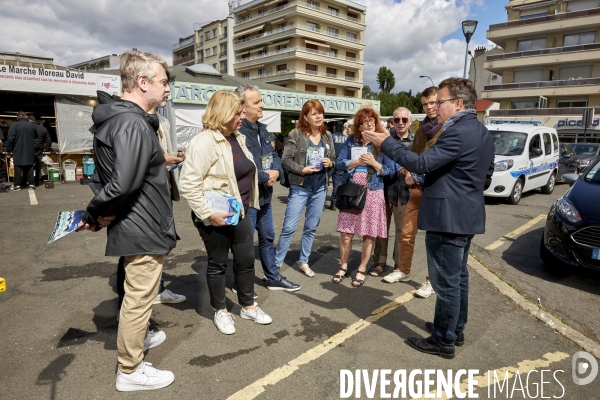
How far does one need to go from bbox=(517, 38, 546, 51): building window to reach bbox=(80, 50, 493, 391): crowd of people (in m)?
46.5

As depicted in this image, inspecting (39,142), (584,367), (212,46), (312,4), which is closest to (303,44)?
(312,4)

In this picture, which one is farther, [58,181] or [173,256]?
[58,181]

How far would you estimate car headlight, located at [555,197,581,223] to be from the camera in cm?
464

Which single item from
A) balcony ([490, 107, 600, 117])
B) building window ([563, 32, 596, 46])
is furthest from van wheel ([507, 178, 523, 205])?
building window ([563, 32, 596, 46])

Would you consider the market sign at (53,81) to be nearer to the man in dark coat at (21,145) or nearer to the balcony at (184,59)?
the man in dark coat at (21,145)

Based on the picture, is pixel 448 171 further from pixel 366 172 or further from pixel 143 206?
pixel 143 206

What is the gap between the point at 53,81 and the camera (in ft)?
39.8

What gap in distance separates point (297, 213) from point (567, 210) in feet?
10.5

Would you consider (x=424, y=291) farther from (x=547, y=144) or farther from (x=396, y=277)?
(x=547, y=144)

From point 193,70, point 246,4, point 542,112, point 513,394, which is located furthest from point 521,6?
point 513,394

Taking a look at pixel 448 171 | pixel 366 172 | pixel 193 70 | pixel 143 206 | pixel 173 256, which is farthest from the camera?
pixel 193 70

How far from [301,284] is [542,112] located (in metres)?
41.3

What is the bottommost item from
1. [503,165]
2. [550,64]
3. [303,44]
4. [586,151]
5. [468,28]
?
[503,165]

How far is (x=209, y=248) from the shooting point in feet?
10.6
